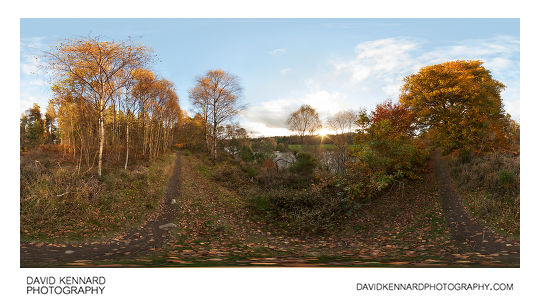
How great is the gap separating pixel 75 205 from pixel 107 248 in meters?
2.98

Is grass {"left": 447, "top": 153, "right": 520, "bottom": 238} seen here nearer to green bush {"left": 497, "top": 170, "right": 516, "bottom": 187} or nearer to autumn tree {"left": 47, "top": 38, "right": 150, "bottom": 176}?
green bush {"left": 497, "top": 170, "right": 516, "bottom": 187}

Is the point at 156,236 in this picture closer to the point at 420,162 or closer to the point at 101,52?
the point at 101,52

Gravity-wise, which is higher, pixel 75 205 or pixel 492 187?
pixel 492 187

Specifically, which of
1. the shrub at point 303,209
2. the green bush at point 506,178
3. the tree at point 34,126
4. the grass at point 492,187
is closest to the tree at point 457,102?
the grass at point 492,187

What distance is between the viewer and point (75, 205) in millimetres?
7402

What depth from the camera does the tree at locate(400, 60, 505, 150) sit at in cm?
1228

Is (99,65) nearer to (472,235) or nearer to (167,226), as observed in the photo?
(167,226)

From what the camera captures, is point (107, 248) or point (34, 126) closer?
point (107, 248)

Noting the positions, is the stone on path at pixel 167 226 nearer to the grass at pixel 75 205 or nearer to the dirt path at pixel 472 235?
the grass at pixel 75 205

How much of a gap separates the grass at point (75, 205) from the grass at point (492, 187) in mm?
12321

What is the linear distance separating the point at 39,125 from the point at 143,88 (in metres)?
20.8

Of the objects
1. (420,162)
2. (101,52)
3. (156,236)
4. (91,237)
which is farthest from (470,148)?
(101,52)

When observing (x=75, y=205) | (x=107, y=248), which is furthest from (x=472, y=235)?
(x=75, y=205)

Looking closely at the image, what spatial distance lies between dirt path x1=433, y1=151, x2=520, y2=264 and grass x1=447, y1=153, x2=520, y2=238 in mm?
320
